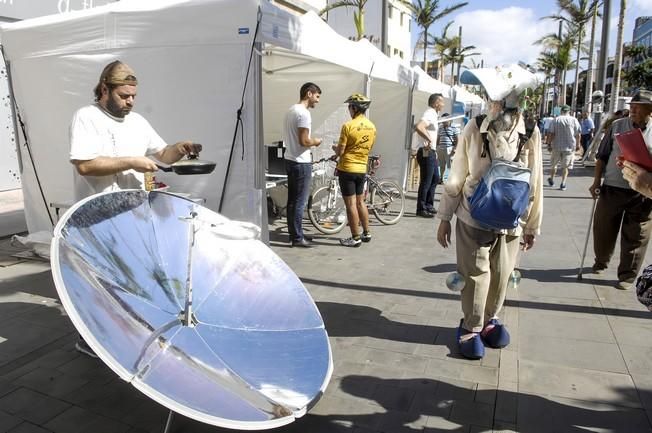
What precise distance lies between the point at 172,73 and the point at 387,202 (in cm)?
434

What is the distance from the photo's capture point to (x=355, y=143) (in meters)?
6.27

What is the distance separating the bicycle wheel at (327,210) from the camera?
7.38m

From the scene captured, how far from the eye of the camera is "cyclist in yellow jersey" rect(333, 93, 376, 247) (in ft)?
20.5

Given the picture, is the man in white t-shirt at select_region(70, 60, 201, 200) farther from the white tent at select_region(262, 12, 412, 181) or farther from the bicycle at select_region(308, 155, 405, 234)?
the bicycle at select_region(308, 155, 405, 234)

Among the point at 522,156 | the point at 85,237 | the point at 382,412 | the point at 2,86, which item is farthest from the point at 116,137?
the point at 2,86

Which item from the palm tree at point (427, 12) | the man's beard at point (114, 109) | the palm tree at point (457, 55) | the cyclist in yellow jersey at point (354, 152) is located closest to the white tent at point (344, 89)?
the cyclist in yellow jersey at point (354, 152)

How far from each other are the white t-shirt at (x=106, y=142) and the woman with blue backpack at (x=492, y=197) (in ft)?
7.08

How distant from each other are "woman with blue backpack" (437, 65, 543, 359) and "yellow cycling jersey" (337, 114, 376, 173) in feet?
9.34

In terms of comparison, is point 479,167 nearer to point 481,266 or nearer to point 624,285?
point 481,266

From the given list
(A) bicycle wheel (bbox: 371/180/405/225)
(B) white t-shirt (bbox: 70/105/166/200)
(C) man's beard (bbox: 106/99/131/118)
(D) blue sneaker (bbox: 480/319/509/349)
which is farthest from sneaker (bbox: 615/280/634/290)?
(C) man's beard (bbox: 106/99/131/118)

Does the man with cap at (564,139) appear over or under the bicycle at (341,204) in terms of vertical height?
over

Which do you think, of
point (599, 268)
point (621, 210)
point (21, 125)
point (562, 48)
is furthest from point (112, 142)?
point (562, 48)

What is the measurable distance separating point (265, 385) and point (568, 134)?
37.5 ft

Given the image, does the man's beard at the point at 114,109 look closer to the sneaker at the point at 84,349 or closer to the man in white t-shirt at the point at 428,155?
the sneaker at the point at 84,349
